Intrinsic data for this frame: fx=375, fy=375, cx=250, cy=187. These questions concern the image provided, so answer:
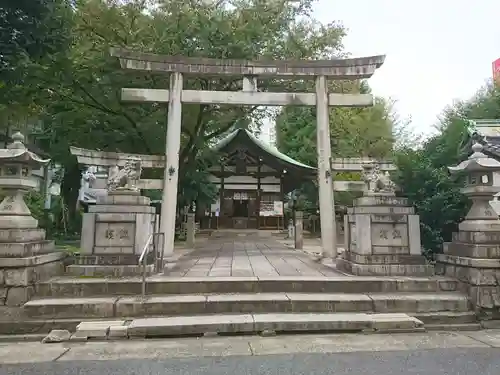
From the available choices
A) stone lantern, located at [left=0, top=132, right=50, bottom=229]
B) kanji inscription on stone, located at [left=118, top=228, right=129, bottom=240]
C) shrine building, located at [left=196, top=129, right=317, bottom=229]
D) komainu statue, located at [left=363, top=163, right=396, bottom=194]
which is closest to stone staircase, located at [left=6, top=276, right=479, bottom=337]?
kanji inscription on stone, located at [left=118, top=228, right=129, bottom=240]

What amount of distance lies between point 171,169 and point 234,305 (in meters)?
4.55

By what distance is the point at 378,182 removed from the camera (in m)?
7.54

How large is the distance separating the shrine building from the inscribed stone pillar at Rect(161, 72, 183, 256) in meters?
15.1

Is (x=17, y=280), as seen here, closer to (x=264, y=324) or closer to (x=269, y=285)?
(x=264, y=324)

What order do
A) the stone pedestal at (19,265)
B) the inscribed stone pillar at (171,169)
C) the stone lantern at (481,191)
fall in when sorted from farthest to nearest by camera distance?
1. the inscribed stone pillar at (171,169)
2. the stone lantern at (481,191)
3. the stone pedestal at (19,265)

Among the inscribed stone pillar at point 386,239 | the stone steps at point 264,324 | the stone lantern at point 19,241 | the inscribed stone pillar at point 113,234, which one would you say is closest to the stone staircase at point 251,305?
the stone steps at point 264,324

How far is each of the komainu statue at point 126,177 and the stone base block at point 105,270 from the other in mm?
1522

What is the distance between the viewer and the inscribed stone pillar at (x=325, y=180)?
9.57 m

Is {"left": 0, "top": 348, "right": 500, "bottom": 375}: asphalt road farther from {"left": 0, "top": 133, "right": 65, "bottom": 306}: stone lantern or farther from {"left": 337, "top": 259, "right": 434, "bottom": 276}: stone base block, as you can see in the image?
{"left": 337, "top": 259, "right": 434, "bottom": 276}: stone base block

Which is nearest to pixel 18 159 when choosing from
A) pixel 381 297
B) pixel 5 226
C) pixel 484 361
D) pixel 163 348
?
pixel 5 226

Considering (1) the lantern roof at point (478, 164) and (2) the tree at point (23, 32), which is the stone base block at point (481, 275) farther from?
(2) the tree at point (23, 32)

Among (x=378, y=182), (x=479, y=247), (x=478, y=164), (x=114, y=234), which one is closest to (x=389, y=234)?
(x=378, y=182)

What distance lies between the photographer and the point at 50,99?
1216 centimetres

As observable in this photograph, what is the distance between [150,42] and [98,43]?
1625mm
